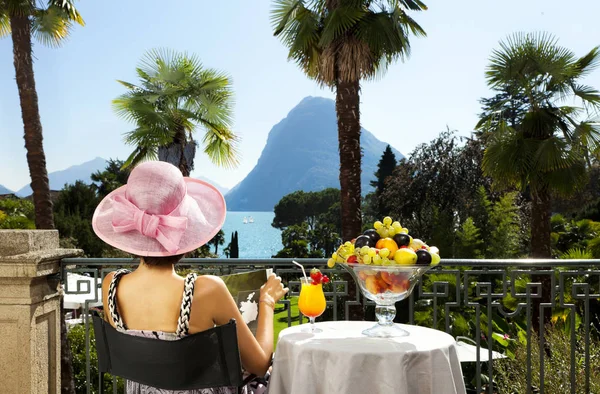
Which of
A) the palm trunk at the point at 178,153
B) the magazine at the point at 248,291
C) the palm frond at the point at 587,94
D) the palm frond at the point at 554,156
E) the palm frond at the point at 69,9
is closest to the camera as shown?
the magazine at the point at 248,291

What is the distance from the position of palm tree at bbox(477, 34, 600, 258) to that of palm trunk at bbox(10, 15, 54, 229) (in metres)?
8.99

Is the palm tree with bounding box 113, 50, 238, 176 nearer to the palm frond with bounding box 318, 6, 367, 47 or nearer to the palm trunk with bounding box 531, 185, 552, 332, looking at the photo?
the palm frond with bounding box 318, 6, 367, 47

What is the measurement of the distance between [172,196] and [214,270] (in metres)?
1.61

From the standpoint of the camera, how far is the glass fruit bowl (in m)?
2.23

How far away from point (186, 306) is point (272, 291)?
0.42 meters

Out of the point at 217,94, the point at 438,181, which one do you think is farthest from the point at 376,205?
the point at 217,94

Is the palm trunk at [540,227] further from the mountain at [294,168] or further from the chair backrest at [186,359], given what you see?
the mountain at [294,168]

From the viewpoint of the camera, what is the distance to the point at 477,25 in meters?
75.9

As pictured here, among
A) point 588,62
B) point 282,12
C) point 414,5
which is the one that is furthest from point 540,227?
point 282,12

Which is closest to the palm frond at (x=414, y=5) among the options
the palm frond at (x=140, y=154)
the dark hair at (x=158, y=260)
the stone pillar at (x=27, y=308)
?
the palm frond at (x=140, y=154)

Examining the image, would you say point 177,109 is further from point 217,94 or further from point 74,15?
point 74,15

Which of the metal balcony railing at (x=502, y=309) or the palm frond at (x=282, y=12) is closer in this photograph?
the metal balcony railing at (x=502, y=309)

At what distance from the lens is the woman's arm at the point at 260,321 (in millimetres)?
1927

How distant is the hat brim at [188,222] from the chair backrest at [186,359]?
297mm
